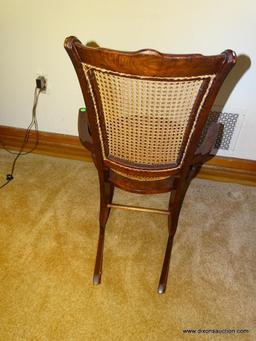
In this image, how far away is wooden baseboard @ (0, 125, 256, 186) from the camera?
1850 mm

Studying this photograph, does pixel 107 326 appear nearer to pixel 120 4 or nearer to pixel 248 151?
pixel 248 151

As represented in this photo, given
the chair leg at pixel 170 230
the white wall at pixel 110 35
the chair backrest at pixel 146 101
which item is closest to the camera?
the chair backrest at pixel 146 101

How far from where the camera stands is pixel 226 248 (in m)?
1.49

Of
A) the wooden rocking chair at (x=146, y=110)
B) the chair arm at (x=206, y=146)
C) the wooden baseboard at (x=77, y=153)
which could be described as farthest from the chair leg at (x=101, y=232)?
the wooden baseboard at (x=77, y=153)

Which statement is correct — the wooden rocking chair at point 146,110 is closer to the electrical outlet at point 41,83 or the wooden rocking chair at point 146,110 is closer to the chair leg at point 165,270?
the chair leg at point 165,270

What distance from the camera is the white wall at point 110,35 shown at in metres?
1.42

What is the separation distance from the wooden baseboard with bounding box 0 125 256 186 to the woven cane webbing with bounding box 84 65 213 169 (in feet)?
2.97

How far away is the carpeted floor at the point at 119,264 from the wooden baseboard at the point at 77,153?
2.5 inches

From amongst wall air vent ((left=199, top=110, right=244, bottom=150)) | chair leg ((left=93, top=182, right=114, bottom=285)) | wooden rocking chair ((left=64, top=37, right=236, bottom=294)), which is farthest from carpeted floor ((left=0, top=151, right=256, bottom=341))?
wooden rocking chair ((left=64, top=37, right=236, bottom=294))

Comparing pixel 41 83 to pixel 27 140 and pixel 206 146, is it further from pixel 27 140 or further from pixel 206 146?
pixel 206 146

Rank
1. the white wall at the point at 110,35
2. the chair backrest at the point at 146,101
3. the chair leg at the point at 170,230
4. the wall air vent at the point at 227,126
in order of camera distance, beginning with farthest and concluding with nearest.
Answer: the wall air vent at the point at 227,126
the white wall at the point at 110,35
the chair leg at the point at 170,230
the chair backrest at the point at 146,101

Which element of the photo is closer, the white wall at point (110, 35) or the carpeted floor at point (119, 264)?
the carpeted floor at point (119, 264)

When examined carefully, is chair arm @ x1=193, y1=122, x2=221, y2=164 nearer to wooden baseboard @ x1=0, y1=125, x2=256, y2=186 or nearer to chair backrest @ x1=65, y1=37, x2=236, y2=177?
chair backrest @ x1=65, y1=37, x2=236, y2=177

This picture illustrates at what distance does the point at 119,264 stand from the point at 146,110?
2.59 ft
